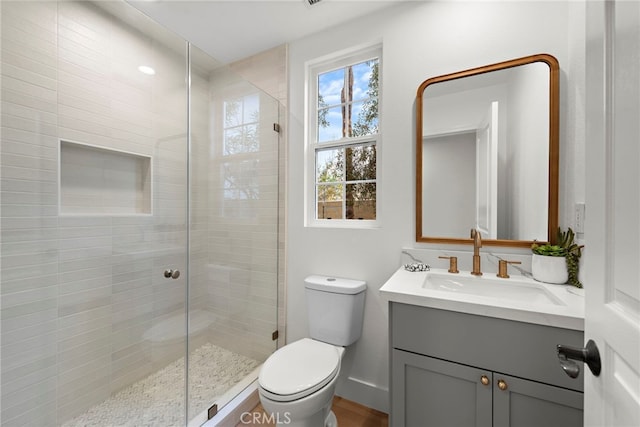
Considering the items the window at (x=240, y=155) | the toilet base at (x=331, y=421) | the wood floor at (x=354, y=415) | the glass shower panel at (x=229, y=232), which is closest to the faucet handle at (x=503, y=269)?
the wood floor at (x=354, y=415)

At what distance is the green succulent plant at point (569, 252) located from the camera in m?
1.15

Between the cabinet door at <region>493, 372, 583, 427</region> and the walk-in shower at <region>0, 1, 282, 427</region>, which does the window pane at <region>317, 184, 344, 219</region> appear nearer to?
the walk-in shower at <region>0, 1, 282, 427</region>

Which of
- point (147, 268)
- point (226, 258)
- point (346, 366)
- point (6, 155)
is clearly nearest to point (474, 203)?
point (346, 366)

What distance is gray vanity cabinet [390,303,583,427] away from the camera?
831mm

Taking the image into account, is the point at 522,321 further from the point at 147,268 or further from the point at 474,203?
the point at 147,268

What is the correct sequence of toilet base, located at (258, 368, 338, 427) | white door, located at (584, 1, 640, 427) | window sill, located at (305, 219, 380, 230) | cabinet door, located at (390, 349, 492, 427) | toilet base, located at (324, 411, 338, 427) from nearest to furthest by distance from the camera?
white door, located at (584, 1, 640, 427) < cabinet door, located at (390, 349, 492, 427) < toilet base, located at (258, 368, 338, 427) < toilet base, located at (324, 411, 338, 427) < window sill, located at (305, 219, 380, 230)

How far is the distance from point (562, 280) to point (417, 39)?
1440 millimetres

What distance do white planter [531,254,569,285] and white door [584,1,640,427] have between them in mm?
693

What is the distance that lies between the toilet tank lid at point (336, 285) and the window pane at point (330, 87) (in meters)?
1.23

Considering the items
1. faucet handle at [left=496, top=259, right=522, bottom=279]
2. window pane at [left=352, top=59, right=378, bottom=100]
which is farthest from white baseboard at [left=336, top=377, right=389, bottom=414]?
window pane at [left=352, top=59, right=378, bottom=100]

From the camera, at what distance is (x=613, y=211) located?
487mm

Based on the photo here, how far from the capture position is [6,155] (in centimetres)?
112

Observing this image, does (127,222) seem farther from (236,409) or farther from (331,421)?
(331,421)

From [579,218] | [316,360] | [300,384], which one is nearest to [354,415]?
[316,360]
